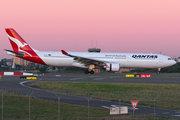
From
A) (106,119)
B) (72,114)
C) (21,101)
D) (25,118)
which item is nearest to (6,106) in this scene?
(21,101)

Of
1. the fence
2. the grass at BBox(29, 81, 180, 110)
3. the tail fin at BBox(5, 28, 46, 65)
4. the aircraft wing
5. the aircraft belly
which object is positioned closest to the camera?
the fence

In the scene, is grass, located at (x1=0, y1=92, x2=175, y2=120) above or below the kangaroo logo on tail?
below

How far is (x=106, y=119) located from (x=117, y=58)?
117 ft

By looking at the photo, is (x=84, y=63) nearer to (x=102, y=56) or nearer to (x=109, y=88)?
(x=102, y=56)

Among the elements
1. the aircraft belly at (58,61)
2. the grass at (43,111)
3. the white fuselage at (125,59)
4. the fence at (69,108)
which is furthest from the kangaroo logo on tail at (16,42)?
the grass at (43,111)

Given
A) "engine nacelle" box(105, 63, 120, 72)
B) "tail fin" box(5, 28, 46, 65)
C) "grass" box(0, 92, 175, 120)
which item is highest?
"tail fin" box(5, 28, 46, 65)

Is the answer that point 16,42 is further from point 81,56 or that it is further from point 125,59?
point 125,59

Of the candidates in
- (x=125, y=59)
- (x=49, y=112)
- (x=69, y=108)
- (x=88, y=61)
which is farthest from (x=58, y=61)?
(x=49, y=112)

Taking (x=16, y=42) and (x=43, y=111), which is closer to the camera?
(x=43, y=111)

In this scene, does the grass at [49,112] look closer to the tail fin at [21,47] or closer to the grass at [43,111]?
the grass at [43,111]

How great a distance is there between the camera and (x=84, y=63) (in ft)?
154

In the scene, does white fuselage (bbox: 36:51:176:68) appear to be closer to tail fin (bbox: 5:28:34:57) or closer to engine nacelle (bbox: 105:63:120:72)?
tail fin (bbox: 5:28:34:57)

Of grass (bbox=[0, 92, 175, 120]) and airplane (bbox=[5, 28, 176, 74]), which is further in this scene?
airplane (bbox=[5, 28, 176, 74])

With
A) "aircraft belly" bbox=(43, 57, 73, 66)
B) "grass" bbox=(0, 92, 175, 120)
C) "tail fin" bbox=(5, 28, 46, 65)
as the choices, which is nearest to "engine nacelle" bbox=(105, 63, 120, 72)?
"aircraft belly" bbox=(43, 57, 73, 66)
